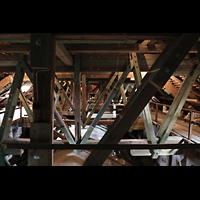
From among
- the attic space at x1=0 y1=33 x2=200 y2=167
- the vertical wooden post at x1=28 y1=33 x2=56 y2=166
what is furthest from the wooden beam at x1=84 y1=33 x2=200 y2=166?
the vertical wooden post at x1=28 y1=33 x2=56 y2=166

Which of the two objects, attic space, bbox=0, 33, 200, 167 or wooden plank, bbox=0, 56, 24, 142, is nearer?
attic space, bbox=0, 33, 200, 167

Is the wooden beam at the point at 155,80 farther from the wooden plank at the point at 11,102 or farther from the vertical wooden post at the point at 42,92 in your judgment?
the wooden plank at the point at 11,102

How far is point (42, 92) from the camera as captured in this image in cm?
157

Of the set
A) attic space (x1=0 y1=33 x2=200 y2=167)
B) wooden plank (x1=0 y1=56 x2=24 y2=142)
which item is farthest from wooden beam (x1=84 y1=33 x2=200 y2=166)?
wooden plank (x1=0 y1=56 x2=24 y2=142)

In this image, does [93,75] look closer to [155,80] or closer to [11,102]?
[11,102]

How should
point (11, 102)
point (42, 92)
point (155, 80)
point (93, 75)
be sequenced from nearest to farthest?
point (155, 80), point (42, 92), point (11, 102), point (93, 75)

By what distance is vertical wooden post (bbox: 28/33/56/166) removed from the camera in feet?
4.83

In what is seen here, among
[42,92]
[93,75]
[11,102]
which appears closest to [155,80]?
[42,92]

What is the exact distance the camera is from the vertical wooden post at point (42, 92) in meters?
1.47

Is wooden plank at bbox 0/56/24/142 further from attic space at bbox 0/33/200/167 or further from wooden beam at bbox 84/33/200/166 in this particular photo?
wooden beam at bbox 84/33/200/166

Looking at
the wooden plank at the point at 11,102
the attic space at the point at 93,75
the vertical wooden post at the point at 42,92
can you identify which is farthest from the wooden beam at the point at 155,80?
the wooden plank at the point at 11,102
